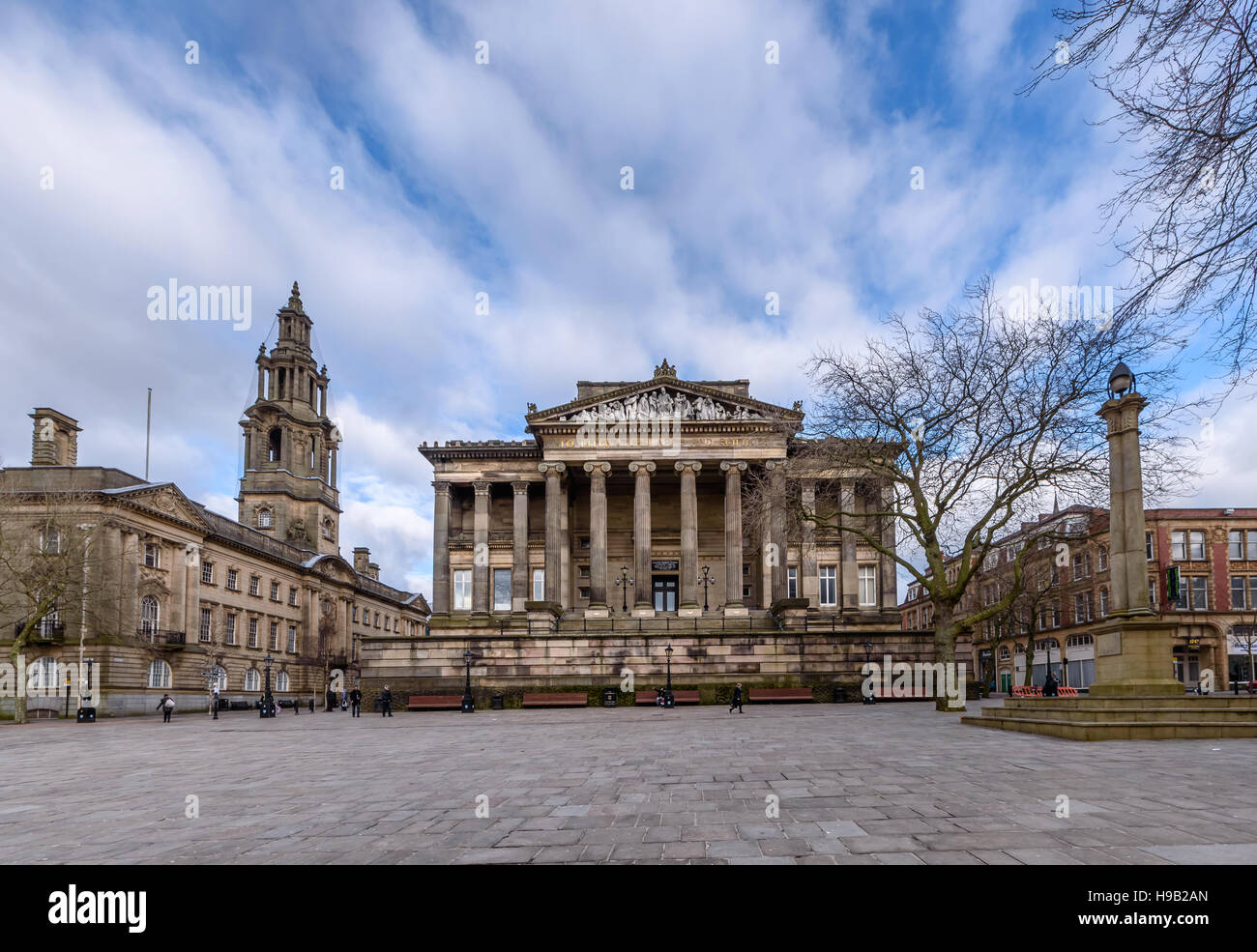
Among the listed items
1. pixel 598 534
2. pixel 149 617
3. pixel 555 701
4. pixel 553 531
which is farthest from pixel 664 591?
pixel 149 617

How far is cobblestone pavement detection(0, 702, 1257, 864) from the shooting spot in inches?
273

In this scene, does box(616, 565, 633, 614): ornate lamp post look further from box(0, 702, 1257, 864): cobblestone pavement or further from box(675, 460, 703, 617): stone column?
box(0, 702, 1257, 864): cobblestone pavement

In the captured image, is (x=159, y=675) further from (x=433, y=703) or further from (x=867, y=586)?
(x=867, y=586)

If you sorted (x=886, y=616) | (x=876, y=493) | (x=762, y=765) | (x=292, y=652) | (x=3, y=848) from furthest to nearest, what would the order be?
(x=292, y=652), (x=886, y=616), (x=876, y=493), (x=762, y=765), (x=3, y=848)

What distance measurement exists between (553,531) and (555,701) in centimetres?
1296

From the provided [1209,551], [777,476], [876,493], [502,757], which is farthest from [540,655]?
[1209,551]

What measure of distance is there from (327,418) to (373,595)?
807 inches

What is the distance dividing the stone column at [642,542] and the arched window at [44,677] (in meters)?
33.1

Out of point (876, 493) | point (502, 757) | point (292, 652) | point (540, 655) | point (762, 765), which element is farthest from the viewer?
point (292, 652)

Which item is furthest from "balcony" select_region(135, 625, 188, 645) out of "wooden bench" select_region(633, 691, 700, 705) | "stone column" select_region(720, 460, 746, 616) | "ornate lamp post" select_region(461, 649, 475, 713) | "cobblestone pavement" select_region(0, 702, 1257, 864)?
"stone column" select_region(720, 460, 746, 616)

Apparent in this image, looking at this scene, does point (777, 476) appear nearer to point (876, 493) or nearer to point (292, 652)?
point (876, 493)

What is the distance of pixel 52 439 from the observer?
49.7 metres

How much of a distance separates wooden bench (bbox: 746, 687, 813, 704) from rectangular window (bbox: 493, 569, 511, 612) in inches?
931

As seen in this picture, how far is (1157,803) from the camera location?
8672 mm
